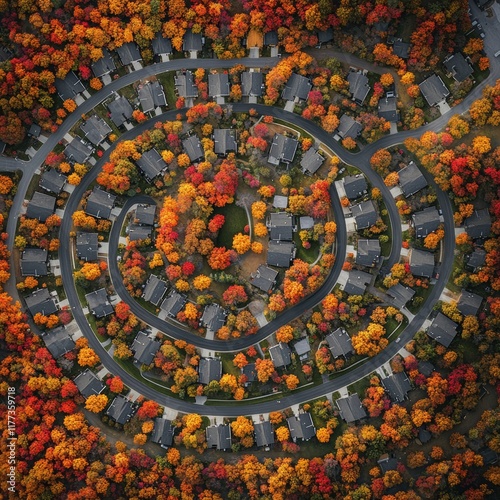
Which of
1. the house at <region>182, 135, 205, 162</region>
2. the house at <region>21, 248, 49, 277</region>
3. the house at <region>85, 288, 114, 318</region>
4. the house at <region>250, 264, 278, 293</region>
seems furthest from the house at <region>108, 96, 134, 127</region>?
the house at <region>250, 264, 278, 293</region>

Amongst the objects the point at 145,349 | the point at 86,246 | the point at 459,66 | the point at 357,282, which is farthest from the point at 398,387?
the point at 86,246

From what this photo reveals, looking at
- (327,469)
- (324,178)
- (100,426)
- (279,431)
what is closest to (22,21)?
(324,178)

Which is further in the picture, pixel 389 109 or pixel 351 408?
pixel 389 109

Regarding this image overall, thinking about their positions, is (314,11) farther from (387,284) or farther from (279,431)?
(279,431)

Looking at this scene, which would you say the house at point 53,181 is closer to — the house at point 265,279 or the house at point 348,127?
the house at point 265,279

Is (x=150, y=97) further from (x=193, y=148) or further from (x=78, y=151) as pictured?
(x=78, y=151)

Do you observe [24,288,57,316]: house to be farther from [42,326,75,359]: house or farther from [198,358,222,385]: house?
[198,358,222,385]: house
